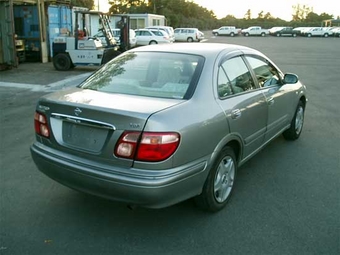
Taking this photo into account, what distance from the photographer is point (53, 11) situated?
1669 cm

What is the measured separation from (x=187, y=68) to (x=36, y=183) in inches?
85.1

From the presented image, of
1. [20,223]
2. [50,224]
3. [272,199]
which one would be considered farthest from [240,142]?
[20,223]

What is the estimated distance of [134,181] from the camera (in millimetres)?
2709

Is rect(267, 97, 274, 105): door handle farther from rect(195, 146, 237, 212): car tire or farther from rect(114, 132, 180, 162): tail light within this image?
rect(114, 132, 180, 162): tail light

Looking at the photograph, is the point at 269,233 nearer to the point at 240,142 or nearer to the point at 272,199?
the point at 272,199

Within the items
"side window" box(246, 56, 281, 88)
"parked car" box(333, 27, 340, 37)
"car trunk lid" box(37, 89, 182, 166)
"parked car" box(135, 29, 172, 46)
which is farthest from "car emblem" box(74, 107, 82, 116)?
"parked car" box(333, 27, 340, 37)

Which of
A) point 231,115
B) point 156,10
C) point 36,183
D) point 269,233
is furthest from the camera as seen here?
point 156,10

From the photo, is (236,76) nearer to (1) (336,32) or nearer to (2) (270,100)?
(2) (270,100)

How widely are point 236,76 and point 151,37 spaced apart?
2727cm

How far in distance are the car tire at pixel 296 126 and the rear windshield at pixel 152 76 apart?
8.49ft

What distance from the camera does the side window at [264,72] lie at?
14.0 ft

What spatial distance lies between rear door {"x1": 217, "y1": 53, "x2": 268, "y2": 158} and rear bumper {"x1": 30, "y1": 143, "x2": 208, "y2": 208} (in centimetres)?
71

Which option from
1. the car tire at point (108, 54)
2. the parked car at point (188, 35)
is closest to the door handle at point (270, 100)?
the car tire at point (108, 54)

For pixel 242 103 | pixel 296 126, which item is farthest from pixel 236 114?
pixel 296 126
